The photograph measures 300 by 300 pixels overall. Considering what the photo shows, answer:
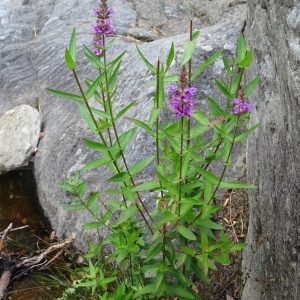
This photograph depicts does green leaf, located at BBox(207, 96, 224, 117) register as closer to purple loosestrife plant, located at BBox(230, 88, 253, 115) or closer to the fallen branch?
purple loosestrife plant, located at BBox(230, 88, 253, 115)

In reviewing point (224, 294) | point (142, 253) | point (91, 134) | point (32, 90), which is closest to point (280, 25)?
point (142, 253)

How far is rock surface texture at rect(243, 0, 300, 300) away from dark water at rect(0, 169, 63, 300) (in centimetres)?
155

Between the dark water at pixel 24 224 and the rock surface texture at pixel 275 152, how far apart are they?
1.55m

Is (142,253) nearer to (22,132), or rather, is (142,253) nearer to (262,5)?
(262,5)

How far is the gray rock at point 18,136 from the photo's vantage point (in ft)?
17.1

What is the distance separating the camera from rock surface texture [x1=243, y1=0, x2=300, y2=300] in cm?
210

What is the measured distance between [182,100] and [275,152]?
0.68 metres

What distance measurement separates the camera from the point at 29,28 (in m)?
6.52

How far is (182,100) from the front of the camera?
6.16 ft

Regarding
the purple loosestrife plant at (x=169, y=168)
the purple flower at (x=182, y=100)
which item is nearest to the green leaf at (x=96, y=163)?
the purple loosestrife plant at (x=169, y=168)

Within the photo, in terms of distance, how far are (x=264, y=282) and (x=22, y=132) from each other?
3.30m

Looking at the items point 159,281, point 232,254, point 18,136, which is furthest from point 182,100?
point 18,136

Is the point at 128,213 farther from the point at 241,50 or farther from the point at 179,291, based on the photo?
the point at 241,50

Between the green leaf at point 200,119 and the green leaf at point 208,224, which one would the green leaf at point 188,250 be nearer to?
the green leaf at point 208,224
